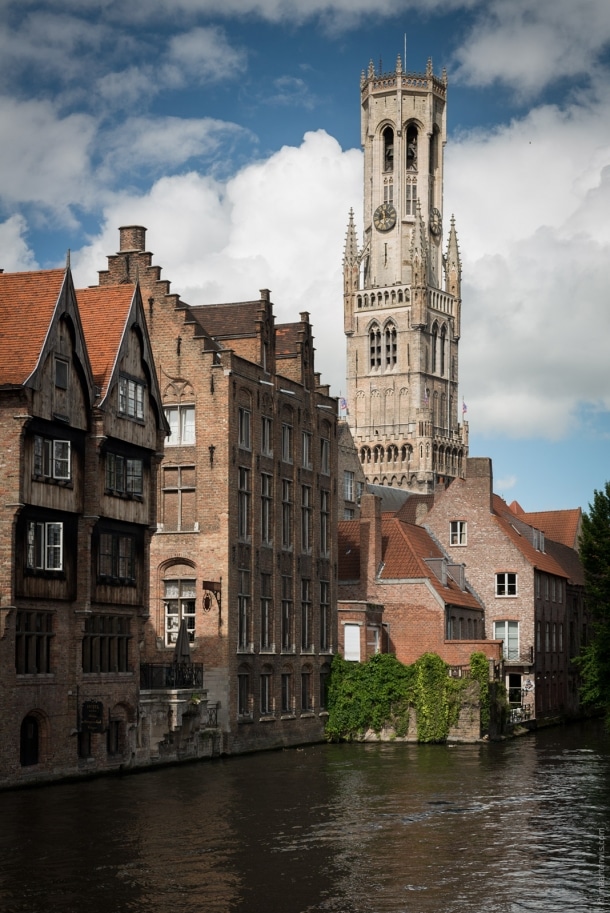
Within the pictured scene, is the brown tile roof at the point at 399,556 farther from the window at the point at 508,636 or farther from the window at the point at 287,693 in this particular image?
the window at the point at 287,693

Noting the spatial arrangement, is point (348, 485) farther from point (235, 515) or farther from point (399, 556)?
point (235, 515)

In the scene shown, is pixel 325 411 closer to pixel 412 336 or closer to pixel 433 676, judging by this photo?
pixel 433 676

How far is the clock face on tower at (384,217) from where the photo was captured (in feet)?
630

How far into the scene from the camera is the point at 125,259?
2302 inches

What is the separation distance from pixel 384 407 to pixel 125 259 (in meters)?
130

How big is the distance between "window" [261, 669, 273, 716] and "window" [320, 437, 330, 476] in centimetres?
1048

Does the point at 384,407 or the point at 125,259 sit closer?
the point at 125,259

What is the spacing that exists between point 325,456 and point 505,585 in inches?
637

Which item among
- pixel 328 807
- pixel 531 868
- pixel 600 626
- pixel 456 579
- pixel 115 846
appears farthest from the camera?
pixel 456 579

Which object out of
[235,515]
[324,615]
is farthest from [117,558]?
[324,615]

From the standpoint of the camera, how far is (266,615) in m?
59.4

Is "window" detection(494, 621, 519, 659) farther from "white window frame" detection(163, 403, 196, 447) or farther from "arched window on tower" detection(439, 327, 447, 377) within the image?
"arched window on tower" detection(439, 327, 447, 377)

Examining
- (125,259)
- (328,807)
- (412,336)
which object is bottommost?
(328,807)

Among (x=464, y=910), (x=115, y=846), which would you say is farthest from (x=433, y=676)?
(x=464, y=910)
